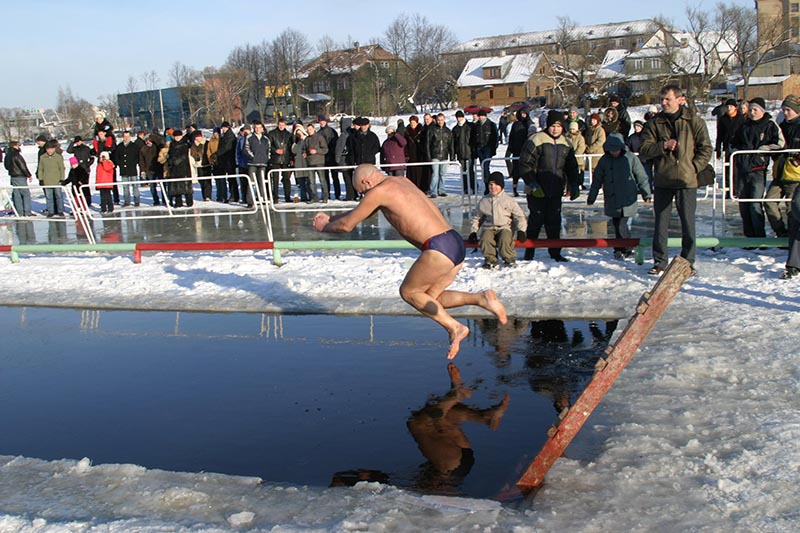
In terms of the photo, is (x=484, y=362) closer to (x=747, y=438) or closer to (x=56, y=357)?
(x=747, y=438)

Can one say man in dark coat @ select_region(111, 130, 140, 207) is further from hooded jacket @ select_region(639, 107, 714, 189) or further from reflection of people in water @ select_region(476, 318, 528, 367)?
hooded jacket @ select_region(639, 107, 714, 189)

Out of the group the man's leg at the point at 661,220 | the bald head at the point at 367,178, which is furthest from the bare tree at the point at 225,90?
the bald head at the point at 367,178

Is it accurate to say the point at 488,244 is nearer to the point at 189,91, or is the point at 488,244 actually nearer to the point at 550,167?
the point at 550,167

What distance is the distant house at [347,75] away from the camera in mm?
97525

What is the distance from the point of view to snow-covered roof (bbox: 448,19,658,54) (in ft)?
448

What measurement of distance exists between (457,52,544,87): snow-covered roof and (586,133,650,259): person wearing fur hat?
94085mm

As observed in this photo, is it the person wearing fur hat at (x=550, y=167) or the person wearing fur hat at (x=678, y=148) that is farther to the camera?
the person wearing fur hat at (x=550, y=167)

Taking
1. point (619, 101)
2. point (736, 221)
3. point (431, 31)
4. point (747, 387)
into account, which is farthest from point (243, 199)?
point (431, 31)

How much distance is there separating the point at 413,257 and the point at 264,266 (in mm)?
2019

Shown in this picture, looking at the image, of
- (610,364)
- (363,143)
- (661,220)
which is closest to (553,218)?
(661,220)

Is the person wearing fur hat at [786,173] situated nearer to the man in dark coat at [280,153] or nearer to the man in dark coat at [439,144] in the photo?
the man in dark coat at [439,144]

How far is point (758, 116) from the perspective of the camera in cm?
1106

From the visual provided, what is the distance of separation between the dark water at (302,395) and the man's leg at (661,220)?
162 cm

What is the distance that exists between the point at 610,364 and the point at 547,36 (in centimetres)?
14631
